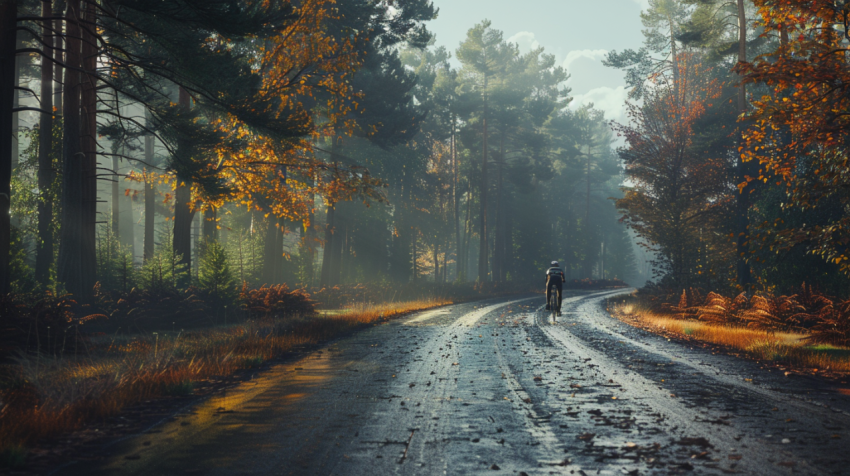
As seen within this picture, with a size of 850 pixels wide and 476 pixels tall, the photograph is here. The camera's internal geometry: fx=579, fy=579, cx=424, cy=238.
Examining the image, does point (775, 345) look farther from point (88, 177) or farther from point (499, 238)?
point (499, 238)

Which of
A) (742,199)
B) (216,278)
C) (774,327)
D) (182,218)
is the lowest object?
(774,327)

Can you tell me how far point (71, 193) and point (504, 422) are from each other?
13.6 m

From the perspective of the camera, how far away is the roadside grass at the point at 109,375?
572 cm

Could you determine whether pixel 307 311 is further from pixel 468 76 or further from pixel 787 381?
pixel 468 76

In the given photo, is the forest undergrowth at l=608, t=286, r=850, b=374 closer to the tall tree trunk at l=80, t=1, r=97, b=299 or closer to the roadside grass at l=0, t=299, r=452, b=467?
the roadside grass at l=0, t=299, r=452, b=467

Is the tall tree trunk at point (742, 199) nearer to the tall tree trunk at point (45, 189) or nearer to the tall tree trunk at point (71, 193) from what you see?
the tall tree trunk at point (71, 193)

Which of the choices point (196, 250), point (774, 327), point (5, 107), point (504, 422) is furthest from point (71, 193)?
point (774, 327)

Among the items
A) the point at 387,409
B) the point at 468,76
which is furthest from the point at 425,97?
the point at 387,409

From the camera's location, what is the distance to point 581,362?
1066 centimetres

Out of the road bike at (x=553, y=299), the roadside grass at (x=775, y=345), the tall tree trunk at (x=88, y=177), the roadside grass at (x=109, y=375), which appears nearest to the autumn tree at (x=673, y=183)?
the road bike at (x=553, y=299)

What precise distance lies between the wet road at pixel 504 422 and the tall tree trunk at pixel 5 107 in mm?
5552

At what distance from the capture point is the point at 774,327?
52.2 ft

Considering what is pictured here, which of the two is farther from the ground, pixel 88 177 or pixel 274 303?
pixel 88 177

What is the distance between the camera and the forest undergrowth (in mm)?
10898
